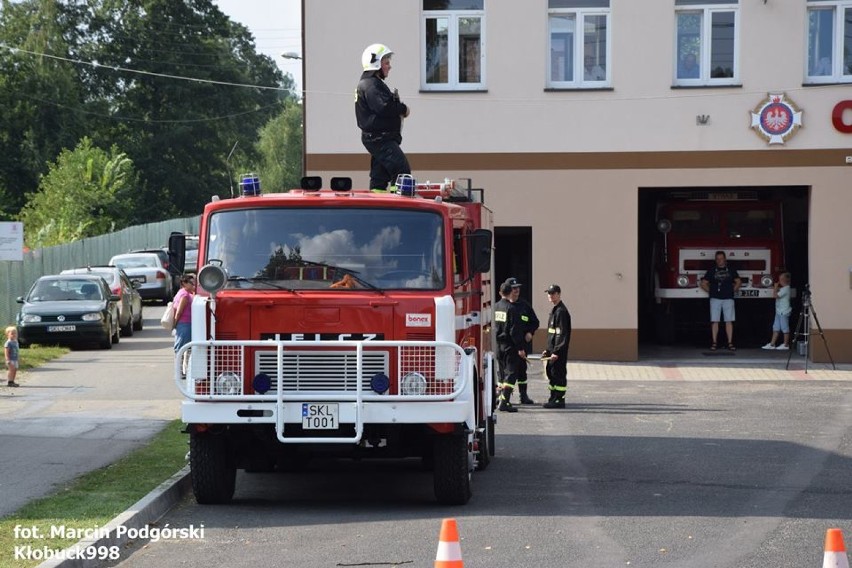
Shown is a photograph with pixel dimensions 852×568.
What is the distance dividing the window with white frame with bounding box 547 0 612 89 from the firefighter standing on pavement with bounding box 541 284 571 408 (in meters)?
7.50

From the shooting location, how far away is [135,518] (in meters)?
10.4

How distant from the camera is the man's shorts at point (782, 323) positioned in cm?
2711

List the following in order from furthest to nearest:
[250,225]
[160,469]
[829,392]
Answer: [829,392], [160,469], [250,225]

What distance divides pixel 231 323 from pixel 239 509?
1.54m

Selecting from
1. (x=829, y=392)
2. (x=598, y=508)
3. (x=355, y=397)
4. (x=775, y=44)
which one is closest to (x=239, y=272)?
(x=355, y=397)

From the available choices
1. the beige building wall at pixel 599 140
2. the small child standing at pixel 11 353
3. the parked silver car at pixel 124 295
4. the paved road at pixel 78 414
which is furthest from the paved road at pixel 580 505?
the parked silver car at pixel 124 295

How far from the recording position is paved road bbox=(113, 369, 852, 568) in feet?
31.6

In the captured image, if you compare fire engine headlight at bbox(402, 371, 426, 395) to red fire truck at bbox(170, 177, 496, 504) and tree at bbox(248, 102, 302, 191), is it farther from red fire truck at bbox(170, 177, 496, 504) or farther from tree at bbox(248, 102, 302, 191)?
tree at bbox(248, 102, 302, 191)

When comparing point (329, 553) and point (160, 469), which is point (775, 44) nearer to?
point (160, 469)

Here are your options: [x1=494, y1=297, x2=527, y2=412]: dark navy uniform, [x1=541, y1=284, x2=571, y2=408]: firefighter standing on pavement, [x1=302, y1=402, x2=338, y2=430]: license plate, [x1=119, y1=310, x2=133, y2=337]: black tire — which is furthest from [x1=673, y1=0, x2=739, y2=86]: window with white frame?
[x1=302, y1=402, x2=338, y2=430]: license plate

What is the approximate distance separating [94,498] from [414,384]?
106 inches

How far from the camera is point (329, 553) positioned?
9656mm

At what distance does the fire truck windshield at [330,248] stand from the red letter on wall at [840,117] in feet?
51.7

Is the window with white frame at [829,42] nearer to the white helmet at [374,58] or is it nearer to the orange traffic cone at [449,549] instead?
the white helmet at [374,58]
